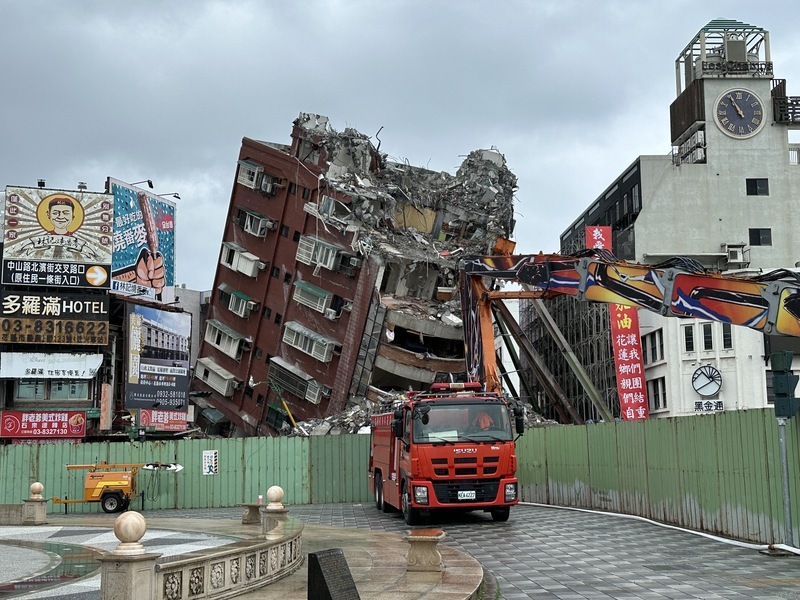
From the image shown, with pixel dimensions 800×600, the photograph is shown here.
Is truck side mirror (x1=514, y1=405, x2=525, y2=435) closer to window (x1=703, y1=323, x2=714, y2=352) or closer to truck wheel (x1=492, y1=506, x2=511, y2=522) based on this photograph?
truck wheel (x1=492, y1=506, x2=511, y2=522)

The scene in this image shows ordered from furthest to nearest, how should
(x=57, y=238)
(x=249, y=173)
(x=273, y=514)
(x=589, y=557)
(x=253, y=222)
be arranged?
(x=57, y=238)
(x=253, y=222)
(x=249, y=173)
(x=589, y=557)
(x=273, y=514)

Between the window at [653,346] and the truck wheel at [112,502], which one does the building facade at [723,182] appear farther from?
the truck wheel at [112,502]

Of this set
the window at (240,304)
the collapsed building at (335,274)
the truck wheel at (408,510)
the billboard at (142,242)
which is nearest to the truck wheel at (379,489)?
the truck wheel at (408,510)

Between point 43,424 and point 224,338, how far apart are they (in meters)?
11.8

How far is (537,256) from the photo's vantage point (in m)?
28.3

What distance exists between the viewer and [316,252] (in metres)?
52.2

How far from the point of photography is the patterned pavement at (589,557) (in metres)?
12.2

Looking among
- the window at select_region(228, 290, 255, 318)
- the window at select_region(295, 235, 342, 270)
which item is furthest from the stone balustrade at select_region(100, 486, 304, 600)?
the window at select_region(228, 290, 255, 318)

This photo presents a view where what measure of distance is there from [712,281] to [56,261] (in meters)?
46.3

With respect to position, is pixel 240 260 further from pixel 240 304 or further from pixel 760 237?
pixel 760 237

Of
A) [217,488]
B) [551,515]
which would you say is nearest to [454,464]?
[551,515]

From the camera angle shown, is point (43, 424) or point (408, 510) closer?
point (408, 510)

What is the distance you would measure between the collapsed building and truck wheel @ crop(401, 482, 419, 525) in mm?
25681

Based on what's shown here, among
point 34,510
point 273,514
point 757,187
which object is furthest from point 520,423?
point 757,187
